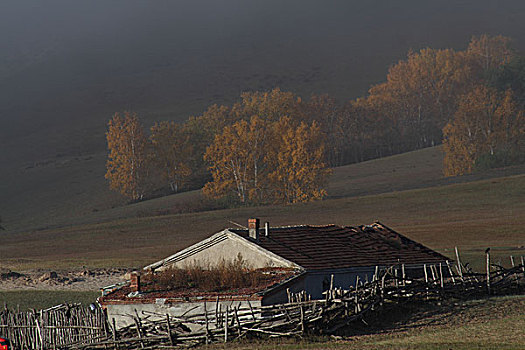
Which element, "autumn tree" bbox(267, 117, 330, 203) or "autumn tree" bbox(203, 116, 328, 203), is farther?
"autumn tree" bbox(203, 116, 328, 203)

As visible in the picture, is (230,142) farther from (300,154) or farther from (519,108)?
(519,108)

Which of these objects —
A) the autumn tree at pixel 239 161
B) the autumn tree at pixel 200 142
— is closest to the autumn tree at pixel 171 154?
the autumn tree at pixel 200 142

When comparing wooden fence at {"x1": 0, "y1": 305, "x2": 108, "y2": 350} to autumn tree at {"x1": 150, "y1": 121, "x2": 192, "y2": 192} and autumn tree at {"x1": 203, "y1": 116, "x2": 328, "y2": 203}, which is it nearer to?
autumn tree at {"x1": 203, "y1": 116, "x2": 328, "y2": 203}

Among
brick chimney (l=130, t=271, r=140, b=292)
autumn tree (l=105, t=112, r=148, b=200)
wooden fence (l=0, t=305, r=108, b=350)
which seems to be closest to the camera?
wooden fence (l=0, t=305, r=108, b=350)

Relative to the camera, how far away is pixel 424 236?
5612 cm

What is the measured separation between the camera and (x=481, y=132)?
4355 inches

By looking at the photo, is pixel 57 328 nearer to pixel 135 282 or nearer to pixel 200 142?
pixel 135 282

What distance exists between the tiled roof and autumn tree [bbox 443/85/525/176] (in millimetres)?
70701

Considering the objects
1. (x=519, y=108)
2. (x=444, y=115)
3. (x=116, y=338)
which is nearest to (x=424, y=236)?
(x=116, y=338)

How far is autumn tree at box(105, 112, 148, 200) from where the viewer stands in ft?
387

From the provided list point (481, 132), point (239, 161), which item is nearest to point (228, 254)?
point (239, 161)

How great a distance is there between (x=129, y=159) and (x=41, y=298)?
77.2 meters

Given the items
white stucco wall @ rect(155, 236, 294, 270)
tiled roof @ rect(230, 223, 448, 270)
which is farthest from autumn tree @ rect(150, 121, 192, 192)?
white stucco wall @ rect(155, 236, 294, 270)

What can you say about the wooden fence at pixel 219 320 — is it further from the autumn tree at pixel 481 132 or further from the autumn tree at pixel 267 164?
the autumn tree at pixel 481 132
